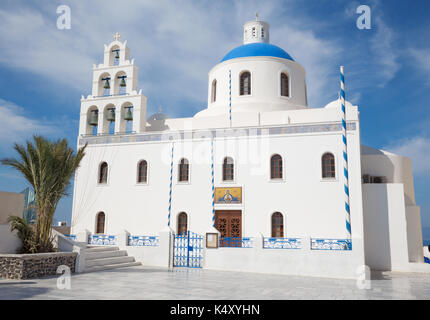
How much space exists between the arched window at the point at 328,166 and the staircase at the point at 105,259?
777 centimetres

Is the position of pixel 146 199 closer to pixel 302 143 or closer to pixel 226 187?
pixel 226 187

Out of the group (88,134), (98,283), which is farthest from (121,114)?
(98,283)

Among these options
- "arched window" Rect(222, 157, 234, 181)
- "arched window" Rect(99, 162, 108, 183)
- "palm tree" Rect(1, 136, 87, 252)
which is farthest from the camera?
"arched window" Rect(99, 162, 108, 183)

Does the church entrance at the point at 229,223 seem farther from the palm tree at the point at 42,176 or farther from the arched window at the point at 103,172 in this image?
the palm tree at the point at 42,176

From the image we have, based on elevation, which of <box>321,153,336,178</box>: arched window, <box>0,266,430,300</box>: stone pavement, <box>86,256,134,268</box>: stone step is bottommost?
<box>0,266,430,300</box>: stone pavement

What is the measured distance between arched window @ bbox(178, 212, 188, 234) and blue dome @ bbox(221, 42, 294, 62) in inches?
347

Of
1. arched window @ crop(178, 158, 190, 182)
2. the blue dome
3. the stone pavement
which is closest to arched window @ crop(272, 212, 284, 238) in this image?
the stone pavement

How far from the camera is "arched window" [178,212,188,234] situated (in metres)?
15.6

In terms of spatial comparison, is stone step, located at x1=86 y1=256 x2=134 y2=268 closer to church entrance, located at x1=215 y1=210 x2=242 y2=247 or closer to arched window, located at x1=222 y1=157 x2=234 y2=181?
church entrance, located at x1=215 y1=210 x2=242 y2=247

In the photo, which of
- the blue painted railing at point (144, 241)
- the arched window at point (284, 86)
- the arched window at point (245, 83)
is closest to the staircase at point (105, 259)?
the blue painted railing at point (144, 241)

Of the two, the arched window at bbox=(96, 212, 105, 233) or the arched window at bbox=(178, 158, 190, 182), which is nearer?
the arched window at bbox=(178, 158, 190, 182)

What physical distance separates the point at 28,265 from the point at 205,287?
4.75 metres

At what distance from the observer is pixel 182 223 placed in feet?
51.4
